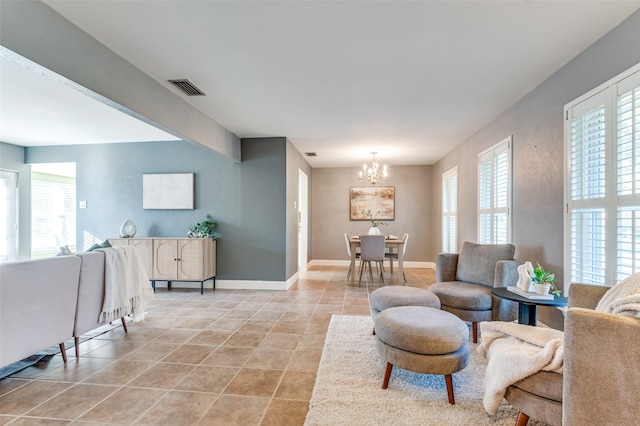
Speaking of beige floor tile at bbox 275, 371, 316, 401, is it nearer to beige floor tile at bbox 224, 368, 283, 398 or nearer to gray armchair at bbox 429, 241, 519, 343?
beige floor tile at bbox 224, 368, 283, 398

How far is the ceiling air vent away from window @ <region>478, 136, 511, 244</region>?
11.4 ft

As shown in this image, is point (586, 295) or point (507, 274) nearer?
point (586, 295)

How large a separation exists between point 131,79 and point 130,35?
1.56 feet

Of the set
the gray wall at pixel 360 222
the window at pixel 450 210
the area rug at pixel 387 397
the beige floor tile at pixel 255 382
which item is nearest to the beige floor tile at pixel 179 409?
the beige floor tile at pixel 255 382

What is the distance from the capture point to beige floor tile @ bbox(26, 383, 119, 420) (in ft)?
5.65

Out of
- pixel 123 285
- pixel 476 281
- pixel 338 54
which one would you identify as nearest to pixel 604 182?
pixel 476 281

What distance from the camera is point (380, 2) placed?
1728 millimetres

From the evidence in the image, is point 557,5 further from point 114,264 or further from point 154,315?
point 154,315

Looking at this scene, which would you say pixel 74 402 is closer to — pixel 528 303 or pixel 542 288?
pixel 528 303

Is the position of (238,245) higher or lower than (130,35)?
lower

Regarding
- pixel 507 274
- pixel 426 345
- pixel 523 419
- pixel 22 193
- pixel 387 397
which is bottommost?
pixel 387 397

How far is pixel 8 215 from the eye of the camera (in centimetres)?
494

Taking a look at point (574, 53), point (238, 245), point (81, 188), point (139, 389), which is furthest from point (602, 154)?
point (81, 188)

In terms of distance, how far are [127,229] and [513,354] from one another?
5.13m
